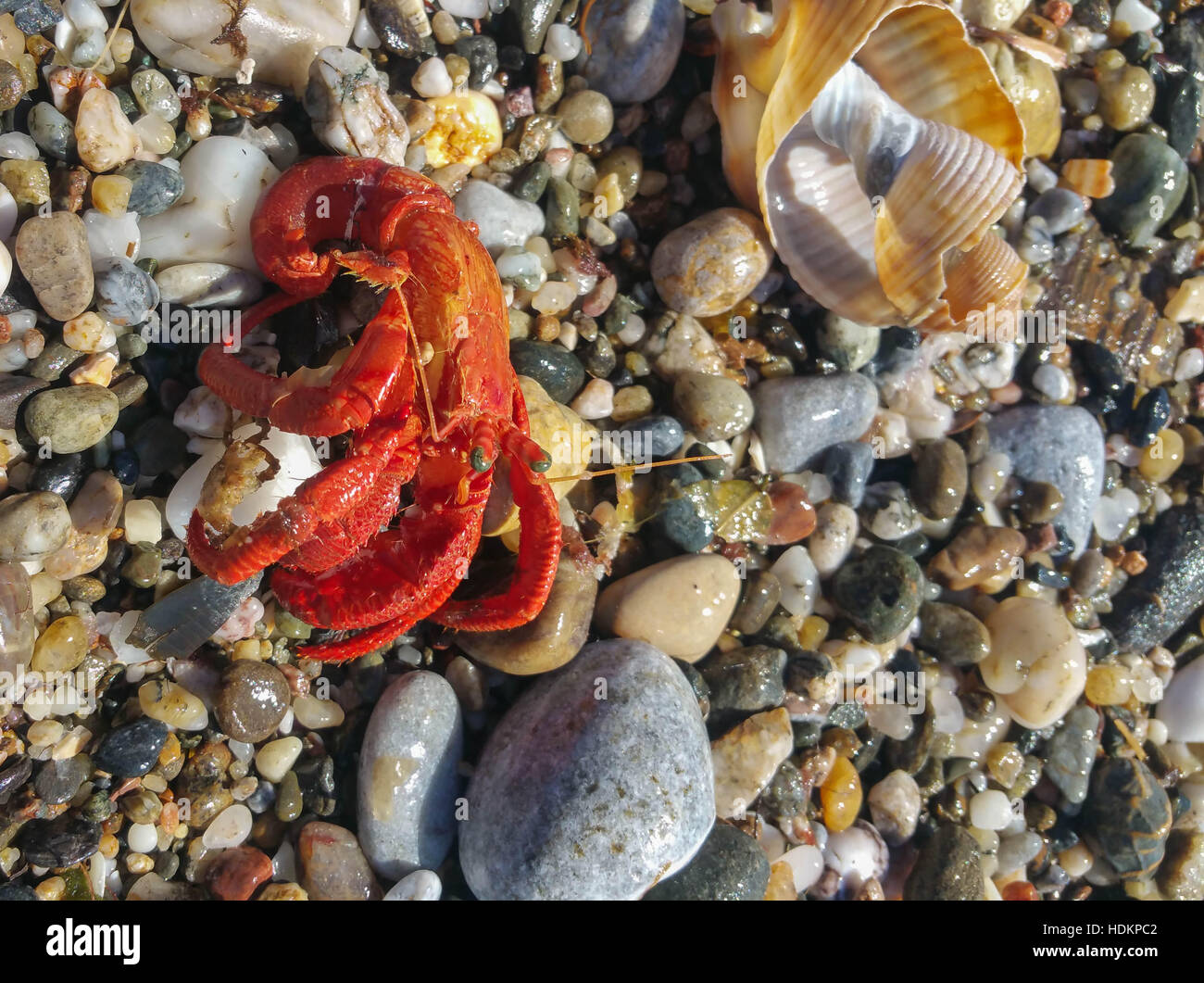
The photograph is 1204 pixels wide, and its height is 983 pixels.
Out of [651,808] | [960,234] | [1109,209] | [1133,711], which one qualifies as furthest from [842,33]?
[1133,711]

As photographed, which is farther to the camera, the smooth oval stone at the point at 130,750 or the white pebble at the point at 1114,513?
the white pebble at the point at 1114,513

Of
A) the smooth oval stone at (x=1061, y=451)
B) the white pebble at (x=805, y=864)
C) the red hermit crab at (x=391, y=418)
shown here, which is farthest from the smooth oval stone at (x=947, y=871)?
the red hermit crab at (x=391, y=418)

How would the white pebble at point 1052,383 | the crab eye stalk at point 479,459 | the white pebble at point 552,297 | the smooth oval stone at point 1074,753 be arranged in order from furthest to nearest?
the white pebble at point 1052,383 < the smooth oval stone at point 1074,753 < the white pebble at point 552,297 < the crab eye stalk at point 479,459

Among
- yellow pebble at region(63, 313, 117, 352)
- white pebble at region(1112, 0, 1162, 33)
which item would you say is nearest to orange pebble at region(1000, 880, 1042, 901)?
white pebble at region(1112, 0, 1162, 33)

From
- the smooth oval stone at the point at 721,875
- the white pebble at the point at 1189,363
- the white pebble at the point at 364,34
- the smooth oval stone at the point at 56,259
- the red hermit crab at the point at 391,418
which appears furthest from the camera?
the white pebble at the point at 1189,363

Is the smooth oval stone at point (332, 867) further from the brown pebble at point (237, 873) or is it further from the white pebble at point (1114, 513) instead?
the white pebble at point (1114, 513)

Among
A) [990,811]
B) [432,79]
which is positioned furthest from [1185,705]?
[432,79]

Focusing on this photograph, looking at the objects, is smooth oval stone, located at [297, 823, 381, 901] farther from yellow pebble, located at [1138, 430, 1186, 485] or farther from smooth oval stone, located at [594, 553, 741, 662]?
yellow pebble, located at [1138, 430, 1186, 485]
